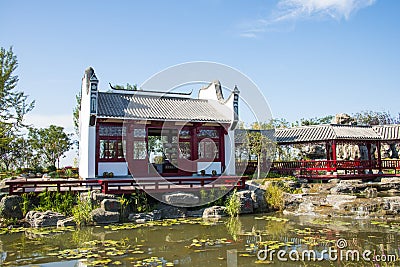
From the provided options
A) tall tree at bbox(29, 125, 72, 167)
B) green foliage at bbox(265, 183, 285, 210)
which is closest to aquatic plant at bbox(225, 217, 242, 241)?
green foliage at bbox(265, 183, 285, 210)

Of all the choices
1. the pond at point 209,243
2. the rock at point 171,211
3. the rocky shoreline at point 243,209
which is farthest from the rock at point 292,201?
the rock at point 171,211

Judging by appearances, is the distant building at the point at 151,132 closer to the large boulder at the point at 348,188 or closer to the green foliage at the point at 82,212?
the green foliage at the point at 82,212

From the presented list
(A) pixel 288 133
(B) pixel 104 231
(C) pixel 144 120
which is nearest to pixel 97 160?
(C) pixel 144 120

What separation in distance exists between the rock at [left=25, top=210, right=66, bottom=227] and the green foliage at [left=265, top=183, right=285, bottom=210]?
20.4 ft

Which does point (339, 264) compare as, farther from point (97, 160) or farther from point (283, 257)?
point (97, 160)

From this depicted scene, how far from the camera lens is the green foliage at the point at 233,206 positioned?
33.8ft

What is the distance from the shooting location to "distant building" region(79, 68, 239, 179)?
12.6 m

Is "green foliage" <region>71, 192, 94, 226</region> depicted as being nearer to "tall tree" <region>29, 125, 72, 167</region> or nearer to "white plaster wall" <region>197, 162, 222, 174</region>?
"white plaster wall" <region>197, 162, 222, 174</region>

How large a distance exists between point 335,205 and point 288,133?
8848 millimetres

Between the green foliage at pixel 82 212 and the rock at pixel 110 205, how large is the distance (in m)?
0.33

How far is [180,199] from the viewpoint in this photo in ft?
33.7

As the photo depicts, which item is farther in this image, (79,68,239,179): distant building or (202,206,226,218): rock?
(79,68,239,179): distant building

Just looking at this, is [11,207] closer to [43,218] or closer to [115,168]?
[43,218]

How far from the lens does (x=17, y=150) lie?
21.8m
